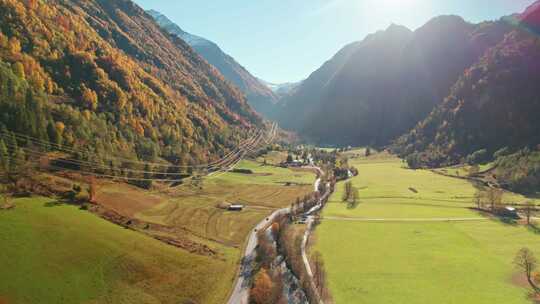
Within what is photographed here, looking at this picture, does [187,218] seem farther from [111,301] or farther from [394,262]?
[394,262]

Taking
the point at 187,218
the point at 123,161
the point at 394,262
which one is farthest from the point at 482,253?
the point at 123,161

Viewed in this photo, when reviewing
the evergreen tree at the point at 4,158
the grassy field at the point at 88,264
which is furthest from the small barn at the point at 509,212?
the evergreen tree at the point at 4,158

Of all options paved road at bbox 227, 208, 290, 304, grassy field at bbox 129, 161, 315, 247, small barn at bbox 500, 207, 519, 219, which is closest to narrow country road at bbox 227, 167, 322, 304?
paved road at bbox 227, 208, 290, 304

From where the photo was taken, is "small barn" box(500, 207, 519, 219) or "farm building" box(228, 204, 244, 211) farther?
"farm building" box(228, 204, 244, 211)

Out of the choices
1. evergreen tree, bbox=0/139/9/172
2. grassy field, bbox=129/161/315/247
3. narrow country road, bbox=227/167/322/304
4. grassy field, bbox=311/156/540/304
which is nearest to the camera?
narrow country road, bbox=227/167/322/304

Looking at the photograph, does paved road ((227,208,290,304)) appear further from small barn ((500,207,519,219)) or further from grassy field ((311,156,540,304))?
small barn ((500,207,519,219))

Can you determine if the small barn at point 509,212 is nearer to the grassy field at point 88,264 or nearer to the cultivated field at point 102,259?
the cultivated field at point 102,259

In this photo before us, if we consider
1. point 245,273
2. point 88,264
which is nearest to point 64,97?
point 88,264

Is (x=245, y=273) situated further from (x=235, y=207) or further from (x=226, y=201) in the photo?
(x=226, y=201)
